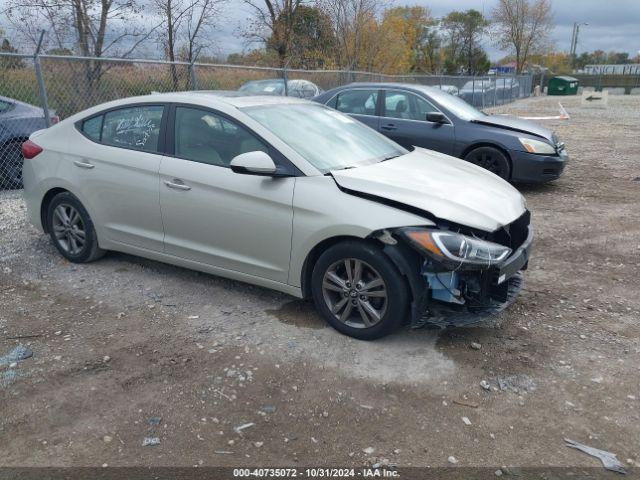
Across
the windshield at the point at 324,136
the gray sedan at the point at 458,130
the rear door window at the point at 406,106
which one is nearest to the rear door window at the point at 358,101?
the gray sedan at the point at 458,130

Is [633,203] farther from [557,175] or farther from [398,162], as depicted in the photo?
[398,162]

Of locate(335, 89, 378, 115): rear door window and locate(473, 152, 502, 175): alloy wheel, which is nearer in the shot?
locate(473, 152, 502, 175): alloy wheel

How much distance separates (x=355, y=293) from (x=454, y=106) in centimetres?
573

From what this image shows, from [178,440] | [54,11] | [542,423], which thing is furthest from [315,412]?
[54,11]

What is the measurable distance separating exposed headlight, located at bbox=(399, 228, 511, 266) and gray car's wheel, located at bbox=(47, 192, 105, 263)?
3.08 metres

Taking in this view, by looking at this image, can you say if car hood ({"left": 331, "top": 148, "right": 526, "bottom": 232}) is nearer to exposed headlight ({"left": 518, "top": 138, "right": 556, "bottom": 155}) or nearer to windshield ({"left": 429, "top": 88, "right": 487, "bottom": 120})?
exposed headlight ({"left": 518, "top": 138, "right": 556, "bottom": 155})

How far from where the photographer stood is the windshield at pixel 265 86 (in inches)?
488

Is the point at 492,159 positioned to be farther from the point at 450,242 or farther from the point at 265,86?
the point at 265,86

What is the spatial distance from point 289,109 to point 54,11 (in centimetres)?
972

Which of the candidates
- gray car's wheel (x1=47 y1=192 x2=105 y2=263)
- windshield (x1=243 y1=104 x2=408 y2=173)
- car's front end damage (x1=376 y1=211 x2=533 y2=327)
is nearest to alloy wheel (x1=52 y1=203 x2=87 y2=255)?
gray car's wheel (x1=47 y1=192 x2=105 y2=263)

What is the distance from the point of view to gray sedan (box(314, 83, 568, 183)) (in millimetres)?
7914

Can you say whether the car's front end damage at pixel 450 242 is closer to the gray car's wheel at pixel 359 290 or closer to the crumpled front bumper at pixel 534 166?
the gray car's wheel at pixel 359 290

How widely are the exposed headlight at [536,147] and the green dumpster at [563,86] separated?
3920 centimetres

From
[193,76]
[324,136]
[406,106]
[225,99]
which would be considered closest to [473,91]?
[406,106]
